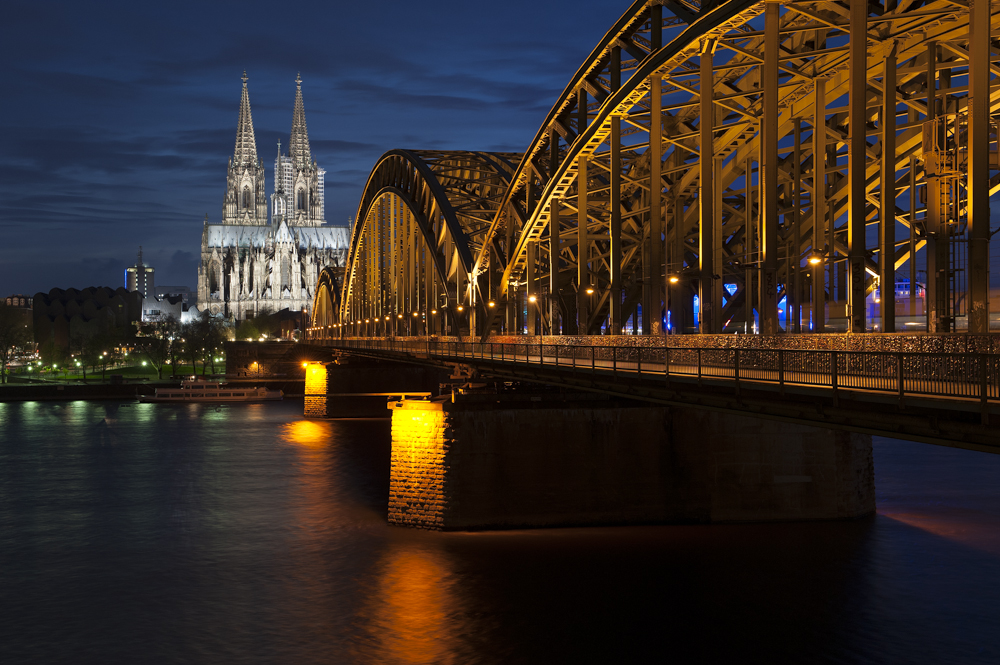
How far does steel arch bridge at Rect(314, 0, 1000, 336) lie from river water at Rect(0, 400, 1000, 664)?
699cm

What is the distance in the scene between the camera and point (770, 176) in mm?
26000

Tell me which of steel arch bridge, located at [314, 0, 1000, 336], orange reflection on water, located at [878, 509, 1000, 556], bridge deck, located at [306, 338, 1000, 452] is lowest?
orange reflection on water, located at [878, 509, 1000, 556]

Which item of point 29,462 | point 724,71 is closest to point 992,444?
point 724,71

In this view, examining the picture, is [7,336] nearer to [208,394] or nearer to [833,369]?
[208,394]

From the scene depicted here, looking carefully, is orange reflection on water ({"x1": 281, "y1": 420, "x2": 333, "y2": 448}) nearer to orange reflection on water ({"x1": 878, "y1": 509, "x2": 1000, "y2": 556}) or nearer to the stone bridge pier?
the stone bridge pier

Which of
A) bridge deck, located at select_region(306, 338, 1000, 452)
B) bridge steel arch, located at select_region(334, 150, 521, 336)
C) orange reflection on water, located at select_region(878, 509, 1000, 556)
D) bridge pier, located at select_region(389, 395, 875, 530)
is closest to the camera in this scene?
bridge deck, located at select_region(306, 338, 1000, 452)

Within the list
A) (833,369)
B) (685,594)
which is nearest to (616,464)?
(685,594)

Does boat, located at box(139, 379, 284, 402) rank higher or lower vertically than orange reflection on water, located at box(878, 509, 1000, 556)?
higher

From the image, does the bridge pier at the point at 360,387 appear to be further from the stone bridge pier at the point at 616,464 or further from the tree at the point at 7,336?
the tree at the point at 7,336

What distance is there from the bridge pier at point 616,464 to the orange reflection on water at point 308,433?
33.2 m

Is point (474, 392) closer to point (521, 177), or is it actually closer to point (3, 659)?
point (3, 659)

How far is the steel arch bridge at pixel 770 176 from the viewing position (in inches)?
901

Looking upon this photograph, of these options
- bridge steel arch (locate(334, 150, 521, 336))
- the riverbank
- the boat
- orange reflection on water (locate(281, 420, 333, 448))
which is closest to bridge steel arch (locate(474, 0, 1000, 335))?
bridge steel arch (locate(334, 150, 521, 336))

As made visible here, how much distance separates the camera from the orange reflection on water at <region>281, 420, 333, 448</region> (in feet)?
217
